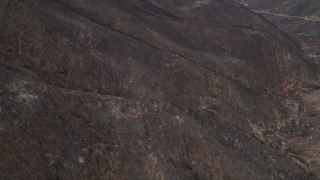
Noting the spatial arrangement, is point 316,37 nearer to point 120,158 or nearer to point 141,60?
point 141,60

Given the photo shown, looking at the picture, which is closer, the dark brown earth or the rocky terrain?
the dark brown earth

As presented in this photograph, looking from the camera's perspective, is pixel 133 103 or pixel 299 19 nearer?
pixel 133 103

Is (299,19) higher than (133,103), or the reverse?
(133,103)

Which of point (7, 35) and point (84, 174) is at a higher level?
point (7, 35)

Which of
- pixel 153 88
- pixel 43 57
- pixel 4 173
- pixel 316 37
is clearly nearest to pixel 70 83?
pixel 43 57

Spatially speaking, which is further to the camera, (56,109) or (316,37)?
(316,37)

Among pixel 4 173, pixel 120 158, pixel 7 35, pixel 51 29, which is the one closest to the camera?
pixel 4 173

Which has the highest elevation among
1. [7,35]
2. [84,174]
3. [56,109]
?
[7,35]

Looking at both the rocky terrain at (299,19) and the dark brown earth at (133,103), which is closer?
the dark brown earth at (133,103)
